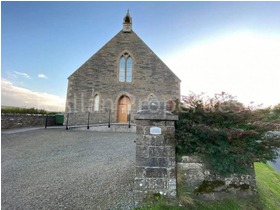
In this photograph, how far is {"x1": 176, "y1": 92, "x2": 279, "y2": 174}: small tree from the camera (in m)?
3.34

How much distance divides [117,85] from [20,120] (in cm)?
859

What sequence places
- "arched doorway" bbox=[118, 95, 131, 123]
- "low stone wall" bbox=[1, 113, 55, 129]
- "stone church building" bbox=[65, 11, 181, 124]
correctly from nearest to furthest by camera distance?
"low stone wall" bbox=[1, 113, 55, 129]
"stone church building" bbox=[65, 11, 181, 124]
"arched doorway" bbox=[118, 95, 131, 123]

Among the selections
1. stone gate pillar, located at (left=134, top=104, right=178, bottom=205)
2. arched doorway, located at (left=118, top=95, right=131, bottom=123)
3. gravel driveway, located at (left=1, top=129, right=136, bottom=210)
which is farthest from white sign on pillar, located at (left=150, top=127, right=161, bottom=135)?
arched doorway, located at (left=118, top=95, right=131, bottom=123)

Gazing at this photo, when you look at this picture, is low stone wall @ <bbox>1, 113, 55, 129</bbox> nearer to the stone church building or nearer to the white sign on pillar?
the stone church building

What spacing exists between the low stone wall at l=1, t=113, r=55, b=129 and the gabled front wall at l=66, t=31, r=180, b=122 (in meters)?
2.59

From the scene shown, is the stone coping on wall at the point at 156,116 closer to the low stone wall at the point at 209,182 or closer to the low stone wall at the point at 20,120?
the low stone wall at the point at 209,182

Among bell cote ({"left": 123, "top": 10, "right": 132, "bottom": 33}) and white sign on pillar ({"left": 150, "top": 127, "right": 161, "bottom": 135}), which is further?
bell cote ({"left": 123, "top": 10, "right": 132, "bottom": 33})

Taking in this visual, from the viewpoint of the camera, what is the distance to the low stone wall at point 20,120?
527 inches

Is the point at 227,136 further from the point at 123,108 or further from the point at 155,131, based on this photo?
the point at 123,108

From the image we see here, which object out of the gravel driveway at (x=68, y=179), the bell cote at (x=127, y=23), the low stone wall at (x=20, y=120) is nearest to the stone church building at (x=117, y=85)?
the bell cote at (x=127, y=23)

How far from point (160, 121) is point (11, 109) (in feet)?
57.2

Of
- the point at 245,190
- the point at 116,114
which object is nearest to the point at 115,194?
the point at 245,190

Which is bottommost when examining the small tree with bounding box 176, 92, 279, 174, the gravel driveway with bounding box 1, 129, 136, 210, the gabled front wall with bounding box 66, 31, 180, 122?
the gravel driveway with bounding box 1, 129, 136, 210

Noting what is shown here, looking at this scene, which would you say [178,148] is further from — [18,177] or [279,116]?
[18,177]
